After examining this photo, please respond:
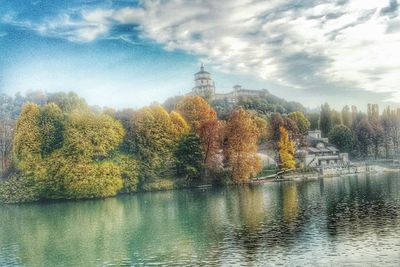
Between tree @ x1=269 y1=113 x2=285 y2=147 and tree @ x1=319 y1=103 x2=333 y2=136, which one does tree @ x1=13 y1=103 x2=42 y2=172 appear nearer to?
tree @ x1=269 y1=113 x2=285 y2=147

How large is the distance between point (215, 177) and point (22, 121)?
74.6 feet

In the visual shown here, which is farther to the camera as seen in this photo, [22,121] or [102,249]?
[22,121]

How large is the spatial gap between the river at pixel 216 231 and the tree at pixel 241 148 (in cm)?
1208

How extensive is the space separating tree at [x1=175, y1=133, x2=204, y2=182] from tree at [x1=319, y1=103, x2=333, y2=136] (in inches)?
1849

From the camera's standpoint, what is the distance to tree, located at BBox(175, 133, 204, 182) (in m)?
56.8

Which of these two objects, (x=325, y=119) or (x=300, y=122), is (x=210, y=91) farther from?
(x=300, y=122)

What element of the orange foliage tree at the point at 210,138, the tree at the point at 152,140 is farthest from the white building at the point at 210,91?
the tree at the point at 152,140

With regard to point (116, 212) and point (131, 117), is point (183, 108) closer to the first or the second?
point (131, 117)

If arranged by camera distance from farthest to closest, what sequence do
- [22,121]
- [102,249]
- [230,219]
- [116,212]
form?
[22,121], [116,212], [230,219], [102,249]

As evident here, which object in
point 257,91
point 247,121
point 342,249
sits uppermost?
point 257,91

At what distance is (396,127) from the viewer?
94938 mm

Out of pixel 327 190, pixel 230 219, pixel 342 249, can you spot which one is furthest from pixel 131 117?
pixel 342 249

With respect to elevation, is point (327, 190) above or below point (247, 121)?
below

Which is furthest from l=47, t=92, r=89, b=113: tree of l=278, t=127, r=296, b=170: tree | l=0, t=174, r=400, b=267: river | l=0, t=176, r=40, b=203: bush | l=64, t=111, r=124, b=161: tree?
l=278, t=127, r=296, b=170: tree
